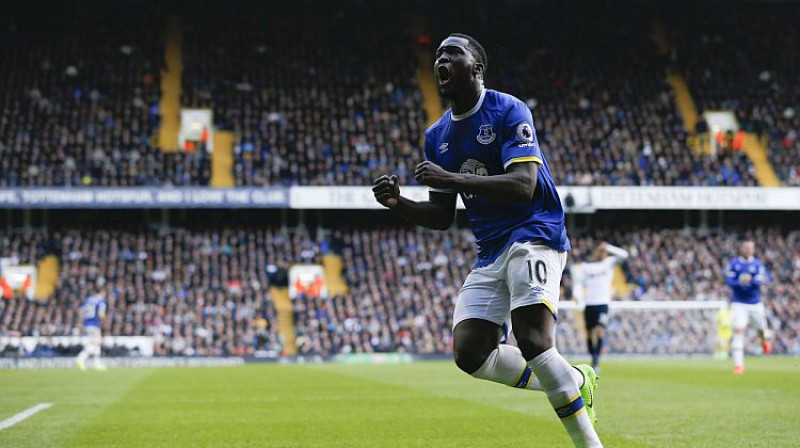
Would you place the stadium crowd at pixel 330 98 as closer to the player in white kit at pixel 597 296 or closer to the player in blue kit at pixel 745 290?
the player in blue kit at pixel 745 290

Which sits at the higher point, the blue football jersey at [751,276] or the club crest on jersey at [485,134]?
the club crest on jersey at [485,134]

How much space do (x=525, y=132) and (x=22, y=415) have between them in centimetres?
753

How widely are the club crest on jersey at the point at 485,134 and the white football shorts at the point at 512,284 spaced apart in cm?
63

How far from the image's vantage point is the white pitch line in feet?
33.1

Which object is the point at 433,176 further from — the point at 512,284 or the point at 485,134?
the point at 512,284

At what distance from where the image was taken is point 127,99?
131ft

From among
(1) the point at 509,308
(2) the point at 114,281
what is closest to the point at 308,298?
(2) the point at 114,281

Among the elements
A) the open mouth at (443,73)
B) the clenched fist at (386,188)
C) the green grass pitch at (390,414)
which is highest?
the open mouth at (443,73)

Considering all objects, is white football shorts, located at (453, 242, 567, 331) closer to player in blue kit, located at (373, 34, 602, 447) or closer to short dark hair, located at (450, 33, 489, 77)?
player in blue kit, located at (373, 34, 602, 447)

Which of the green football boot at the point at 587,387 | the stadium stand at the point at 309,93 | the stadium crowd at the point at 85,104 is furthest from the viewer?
the stadium stand at the point at 309,93

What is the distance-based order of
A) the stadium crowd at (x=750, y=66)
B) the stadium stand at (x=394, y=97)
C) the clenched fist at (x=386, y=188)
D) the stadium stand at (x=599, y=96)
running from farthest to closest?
the stadium crowd at (x=750, y=66)
the stadium stand at (x=599, y=96)
the stadium stand at (x=394, y=97)
the clenched fist at (x=386, y=188)

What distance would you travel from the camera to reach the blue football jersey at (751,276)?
18109mm

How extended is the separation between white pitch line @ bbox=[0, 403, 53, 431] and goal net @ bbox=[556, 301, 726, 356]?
19.8 meters

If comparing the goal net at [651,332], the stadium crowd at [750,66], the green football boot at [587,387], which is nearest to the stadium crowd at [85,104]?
the goal net at [651,332]
